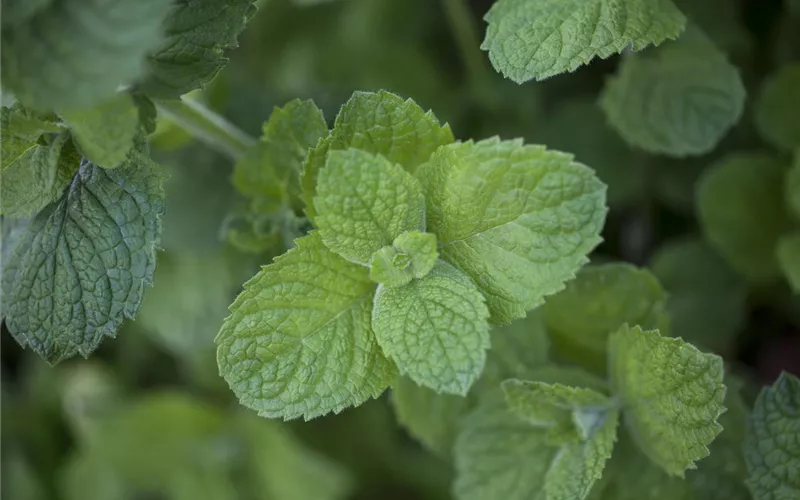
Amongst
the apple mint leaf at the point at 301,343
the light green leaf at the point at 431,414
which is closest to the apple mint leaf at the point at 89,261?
the apple mint leaf at the point at 301,343

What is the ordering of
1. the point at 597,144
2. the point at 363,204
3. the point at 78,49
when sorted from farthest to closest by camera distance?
the point at 597,144 → the point at 363,204 → the point at 78,49

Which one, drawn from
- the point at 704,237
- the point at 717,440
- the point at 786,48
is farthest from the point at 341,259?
the point at 786,48

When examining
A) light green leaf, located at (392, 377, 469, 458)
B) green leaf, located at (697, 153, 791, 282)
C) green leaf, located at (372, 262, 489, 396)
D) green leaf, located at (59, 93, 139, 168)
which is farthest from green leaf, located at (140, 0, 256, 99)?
green leaf, located at (697, 153, 791, 282)

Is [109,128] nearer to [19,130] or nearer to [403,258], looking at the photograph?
[19,130]

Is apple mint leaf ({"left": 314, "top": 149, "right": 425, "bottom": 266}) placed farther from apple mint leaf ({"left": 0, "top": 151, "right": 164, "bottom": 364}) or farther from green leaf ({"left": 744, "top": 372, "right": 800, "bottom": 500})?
green leaf ({"left": 744, "top": 372, "right": 800, "bottom": 500})

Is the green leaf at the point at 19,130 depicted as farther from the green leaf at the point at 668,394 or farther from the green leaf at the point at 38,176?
the green leaf at the point at 668,394

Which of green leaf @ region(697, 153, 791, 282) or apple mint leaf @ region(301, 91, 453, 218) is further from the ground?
apple mint leaf @ region(301, 91, 453, 218)

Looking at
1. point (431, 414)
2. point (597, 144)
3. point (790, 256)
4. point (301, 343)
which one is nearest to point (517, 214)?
point (301, 343)
